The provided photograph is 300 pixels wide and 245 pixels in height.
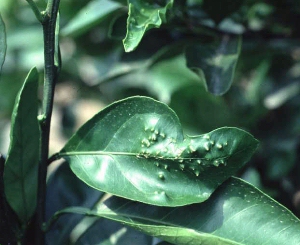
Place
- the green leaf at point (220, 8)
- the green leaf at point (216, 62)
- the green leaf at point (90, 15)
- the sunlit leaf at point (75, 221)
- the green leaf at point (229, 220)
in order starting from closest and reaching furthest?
the green leaf at point (229, 220)
the sunlit leaf at point (75, 221)
the green leaf at point (216, 62)
the green leaf at point (220, 8)
the green leaf at point (90, 15)

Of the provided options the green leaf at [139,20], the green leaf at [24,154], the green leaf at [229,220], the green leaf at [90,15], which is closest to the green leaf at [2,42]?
the green leaf at [24,154]

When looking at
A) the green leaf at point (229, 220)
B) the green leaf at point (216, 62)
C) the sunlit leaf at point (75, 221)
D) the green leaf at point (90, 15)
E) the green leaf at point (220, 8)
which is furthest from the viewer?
the green leaf at point (90, 15)

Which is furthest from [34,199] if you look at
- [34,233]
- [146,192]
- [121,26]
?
[121,26]

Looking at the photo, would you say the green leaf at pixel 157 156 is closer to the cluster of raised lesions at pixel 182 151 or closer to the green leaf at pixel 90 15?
the cluster of raised lesions at pixel 182 151

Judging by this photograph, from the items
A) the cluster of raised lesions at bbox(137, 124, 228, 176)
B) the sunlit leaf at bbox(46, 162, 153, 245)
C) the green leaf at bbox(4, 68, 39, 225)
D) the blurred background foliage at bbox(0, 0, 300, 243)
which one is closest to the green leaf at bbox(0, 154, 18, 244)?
the green leaf at bbox(4, 68, 39, 225)

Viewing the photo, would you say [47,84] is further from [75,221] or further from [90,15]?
[90,15]

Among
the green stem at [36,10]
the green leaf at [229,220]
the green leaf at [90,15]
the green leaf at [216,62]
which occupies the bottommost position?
the green leaf at [229,220]

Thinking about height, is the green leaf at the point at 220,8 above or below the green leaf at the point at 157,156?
above

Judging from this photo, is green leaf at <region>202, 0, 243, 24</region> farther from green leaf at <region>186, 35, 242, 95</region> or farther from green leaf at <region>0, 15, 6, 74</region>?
green leaf at <region>0, 15, 6, 74</region>
